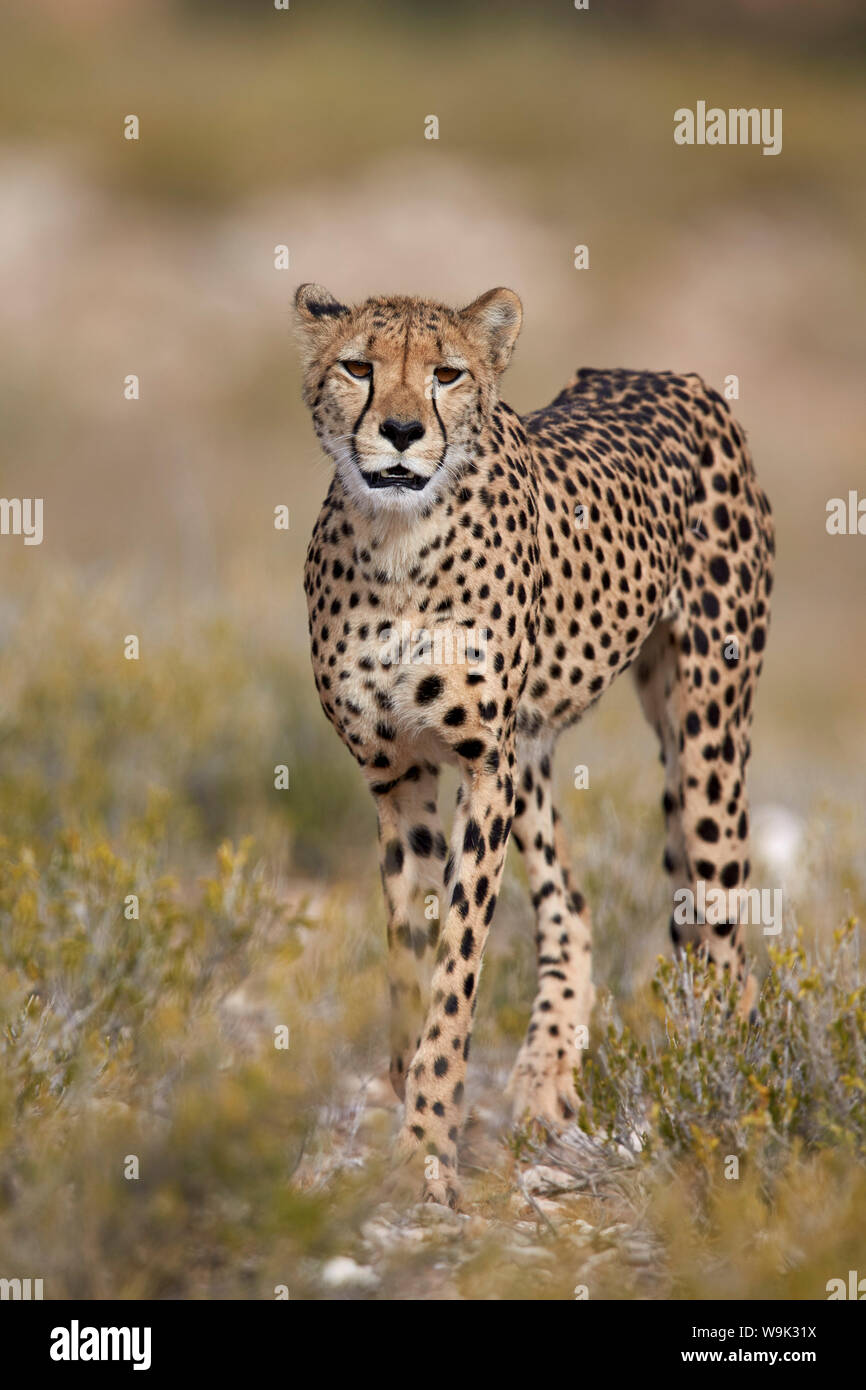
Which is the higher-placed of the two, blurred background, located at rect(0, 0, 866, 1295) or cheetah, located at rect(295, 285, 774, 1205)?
blurred background, located at rect(0, 0, 866, 1295)

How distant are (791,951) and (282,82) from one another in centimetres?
2725

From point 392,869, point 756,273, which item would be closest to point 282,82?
point 756,273

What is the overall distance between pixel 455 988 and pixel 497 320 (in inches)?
Answer: 60.7

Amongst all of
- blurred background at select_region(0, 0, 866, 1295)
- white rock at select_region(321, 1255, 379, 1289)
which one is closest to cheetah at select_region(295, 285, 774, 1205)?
white rock at select_region(321, 1255, 379, 1289)

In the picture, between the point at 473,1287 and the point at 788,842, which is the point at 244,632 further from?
the point at 473,1287

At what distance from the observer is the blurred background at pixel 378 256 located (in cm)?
1255

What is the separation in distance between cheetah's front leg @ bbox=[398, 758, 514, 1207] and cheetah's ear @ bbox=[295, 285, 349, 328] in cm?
111

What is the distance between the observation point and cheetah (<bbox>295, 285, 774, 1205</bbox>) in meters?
3.91

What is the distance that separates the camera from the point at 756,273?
82.6 ft

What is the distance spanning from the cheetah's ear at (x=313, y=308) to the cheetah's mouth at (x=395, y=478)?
53cm

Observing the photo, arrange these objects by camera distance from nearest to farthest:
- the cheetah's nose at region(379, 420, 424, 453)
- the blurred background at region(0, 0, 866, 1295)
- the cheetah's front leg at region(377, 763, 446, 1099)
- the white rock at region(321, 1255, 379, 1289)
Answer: the white rock at region(321, 1255, 379, 1289) → the cheetah's nose at region(379, 420, 424, 453) → the cheetah's front leg at region(377, 763, 446, 1099) → the blurred background at region(0, 0, 866, 1295)

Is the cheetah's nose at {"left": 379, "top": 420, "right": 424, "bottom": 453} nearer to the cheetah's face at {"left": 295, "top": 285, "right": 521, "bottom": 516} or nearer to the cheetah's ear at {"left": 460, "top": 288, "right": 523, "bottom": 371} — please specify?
the cheetah's face at {"left": 295, "top": 285, "right": 521, "bottom": 516}

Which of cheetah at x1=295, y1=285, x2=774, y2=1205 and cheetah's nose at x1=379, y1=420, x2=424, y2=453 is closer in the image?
cheetah's nose at x1=379, y1=420, x2=424, y2=453

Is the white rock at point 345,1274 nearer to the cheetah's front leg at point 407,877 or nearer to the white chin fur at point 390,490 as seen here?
the cheetah's front leg at point 407,877
